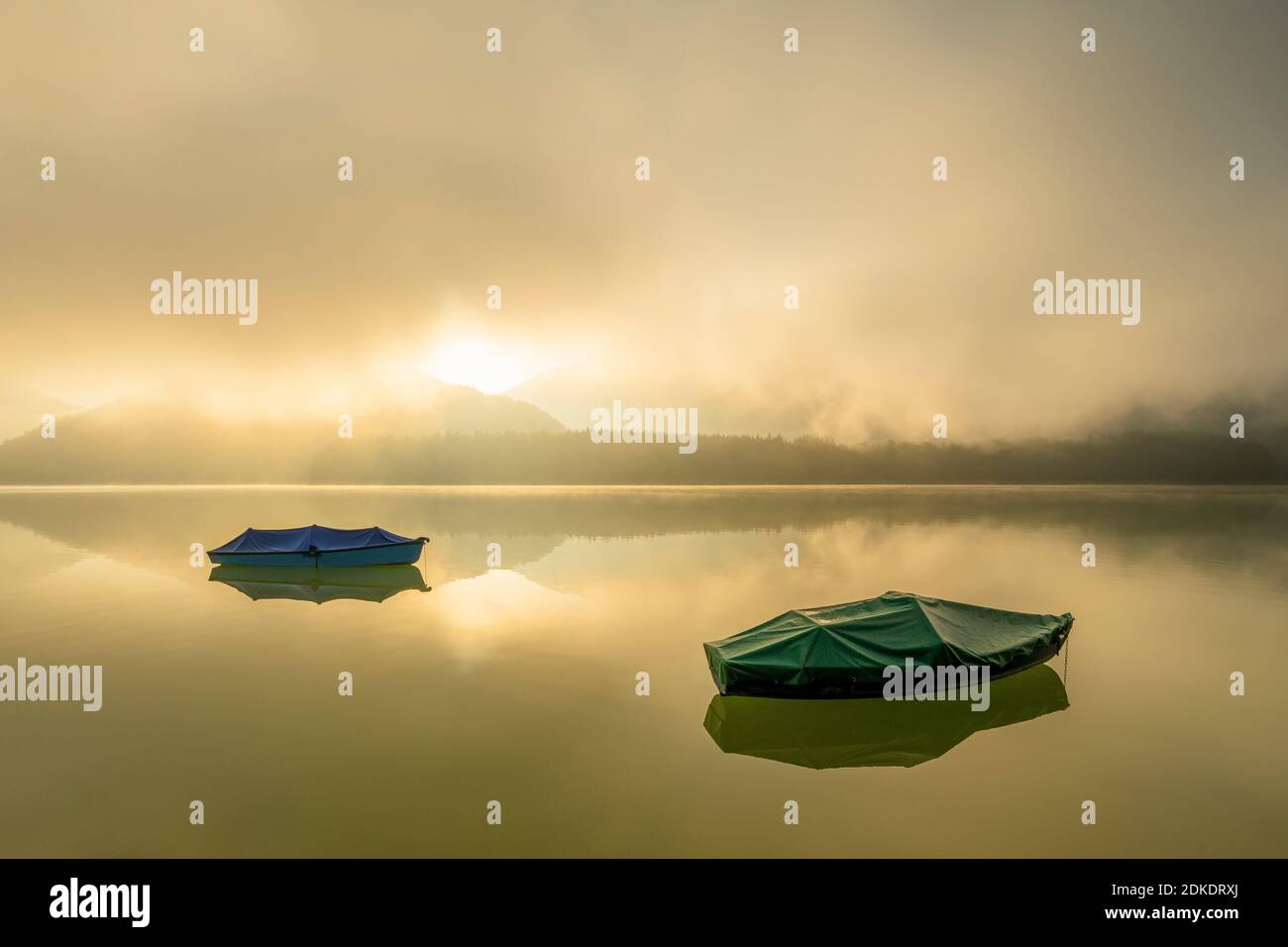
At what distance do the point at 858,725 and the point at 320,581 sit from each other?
107 ft

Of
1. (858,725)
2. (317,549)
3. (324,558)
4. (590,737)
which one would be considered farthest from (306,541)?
(858,725)

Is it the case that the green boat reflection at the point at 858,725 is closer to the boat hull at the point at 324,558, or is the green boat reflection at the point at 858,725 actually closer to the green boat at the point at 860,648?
the green boat at the point at 860,648

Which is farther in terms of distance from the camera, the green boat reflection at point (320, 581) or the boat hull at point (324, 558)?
the boat hull at point (324, 558)

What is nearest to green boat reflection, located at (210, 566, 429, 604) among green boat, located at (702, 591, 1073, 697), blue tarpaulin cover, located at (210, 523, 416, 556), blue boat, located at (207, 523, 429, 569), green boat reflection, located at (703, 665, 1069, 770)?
blue boat, located at (207, 523, 429, 569)

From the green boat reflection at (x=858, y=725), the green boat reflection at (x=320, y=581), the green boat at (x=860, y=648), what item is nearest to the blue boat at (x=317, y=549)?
the green boat reflection at (x=320, y=581)

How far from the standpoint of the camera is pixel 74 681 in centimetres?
1948

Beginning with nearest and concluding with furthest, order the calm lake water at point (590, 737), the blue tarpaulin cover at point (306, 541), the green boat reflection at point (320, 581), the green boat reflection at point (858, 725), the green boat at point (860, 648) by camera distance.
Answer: the calm lake water at point (590, 737) < the green boat reflection at point (858, 725) < the green boat at point (860, 648) < the green boat reflection at point (320, 581) < the blue tarpaulin cover at point (306, 541)

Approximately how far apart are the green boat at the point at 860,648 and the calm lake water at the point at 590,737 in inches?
33.5

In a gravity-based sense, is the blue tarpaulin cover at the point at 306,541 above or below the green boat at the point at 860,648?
above

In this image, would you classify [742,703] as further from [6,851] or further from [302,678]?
[6,851]

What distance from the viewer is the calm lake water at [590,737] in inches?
459

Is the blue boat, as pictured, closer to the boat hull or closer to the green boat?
the boat hull

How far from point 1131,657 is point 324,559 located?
38799 millimetres

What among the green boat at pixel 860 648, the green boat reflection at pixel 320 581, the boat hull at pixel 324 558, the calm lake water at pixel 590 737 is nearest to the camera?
the calm lake water at pixel 590 737
